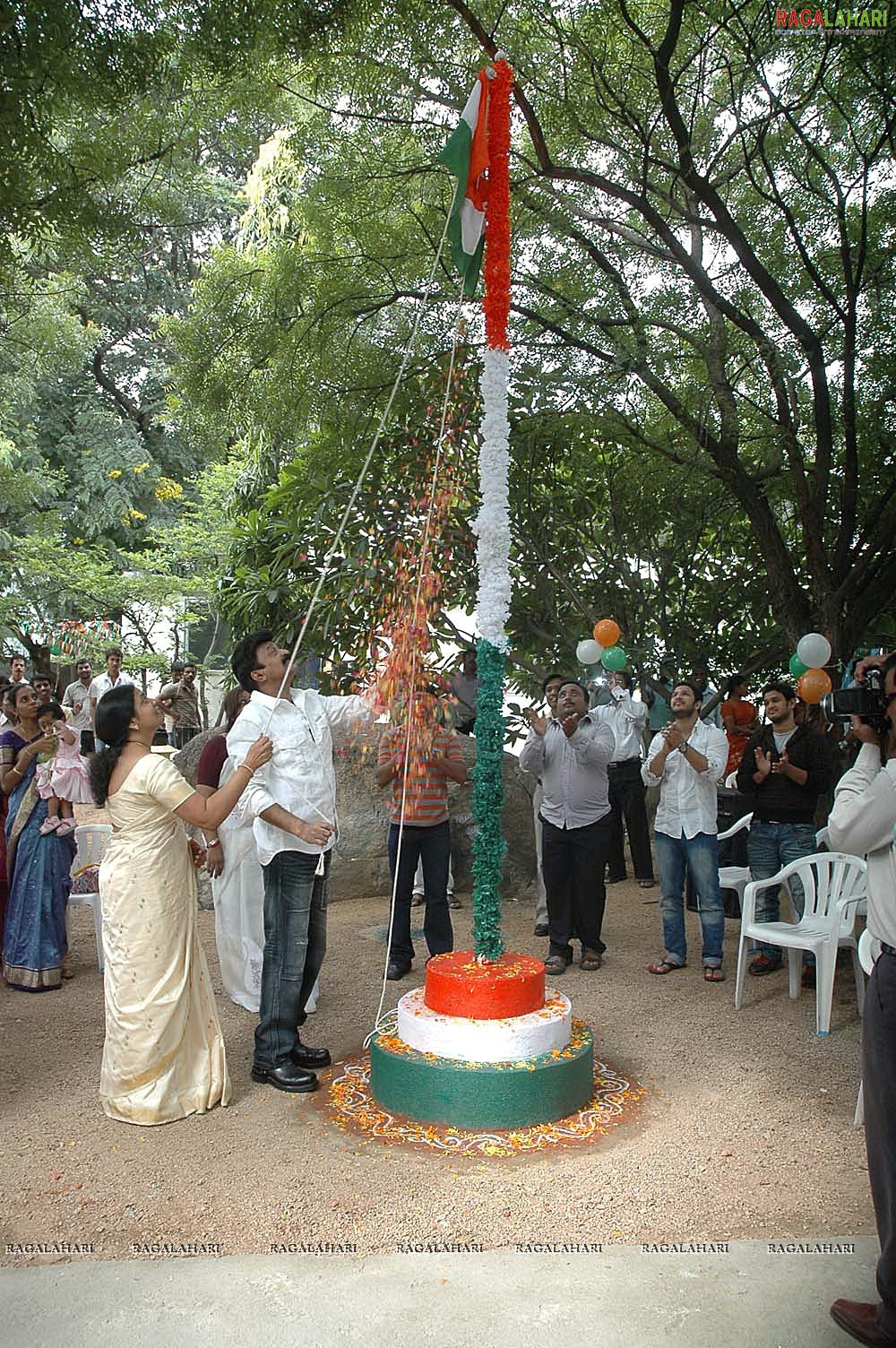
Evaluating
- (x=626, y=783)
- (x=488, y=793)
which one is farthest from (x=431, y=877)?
(x=626, y=783)

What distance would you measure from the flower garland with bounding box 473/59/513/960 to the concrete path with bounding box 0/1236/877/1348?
1.61 metres

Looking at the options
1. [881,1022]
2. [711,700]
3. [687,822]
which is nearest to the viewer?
[881,1022]

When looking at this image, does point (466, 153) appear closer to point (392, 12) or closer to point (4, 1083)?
point (392, 12)

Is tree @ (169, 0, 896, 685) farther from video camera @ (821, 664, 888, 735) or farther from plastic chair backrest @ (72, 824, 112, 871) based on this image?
video camera @ (821, 664, 888, 735)

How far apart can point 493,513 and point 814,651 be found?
2650 millimetres

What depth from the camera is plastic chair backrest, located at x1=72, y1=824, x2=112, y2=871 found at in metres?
7.26

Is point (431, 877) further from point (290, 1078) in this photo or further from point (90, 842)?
point (90, 842)

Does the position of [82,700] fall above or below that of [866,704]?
below

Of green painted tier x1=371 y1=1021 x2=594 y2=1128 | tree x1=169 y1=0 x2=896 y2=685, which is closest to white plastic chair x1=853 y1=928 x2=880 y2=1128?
green painted tier x1=371 y1=1021 x2=594 y2=1128

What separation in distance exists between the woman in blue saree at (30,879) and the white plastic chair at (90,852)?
239mm

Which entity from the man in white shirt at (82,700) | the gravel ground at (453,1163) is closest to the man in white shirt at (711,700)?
the gravel ground at (453,1163)

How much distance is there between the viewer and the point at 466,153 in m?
4.55

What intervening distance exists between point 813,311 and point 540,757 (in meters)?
3.76

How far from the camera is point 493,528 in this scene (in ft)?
15.3
